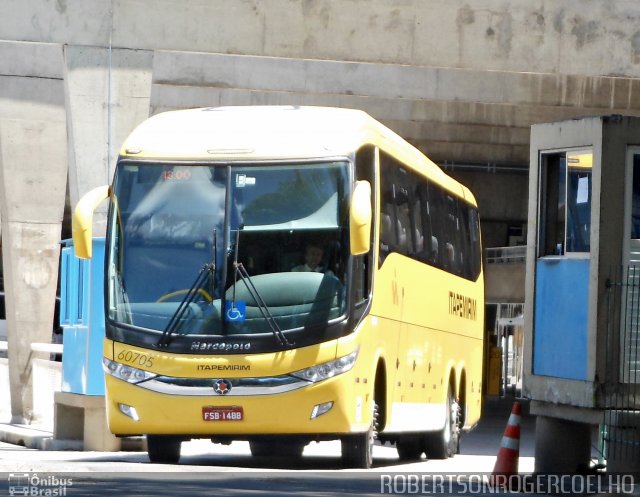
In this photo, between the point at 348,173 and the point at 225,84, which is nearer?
the point at 348,173

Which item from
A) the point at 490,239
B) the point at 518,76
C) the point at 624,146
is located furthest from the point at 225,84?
the point at 490,239

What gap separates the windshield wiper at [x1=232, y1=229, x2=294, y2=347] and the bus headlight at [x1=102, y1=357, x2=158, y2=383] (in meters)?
1.14

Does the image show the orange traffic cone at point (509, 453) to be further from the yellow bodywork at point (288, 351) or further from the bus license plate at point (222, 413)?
the bus license plate at point (222, 413)

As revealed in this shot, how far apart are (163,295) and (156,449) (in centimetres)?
228

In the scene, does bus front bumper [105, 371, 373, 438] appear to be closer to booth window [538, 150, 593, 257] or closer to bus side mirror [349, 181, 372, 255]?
bus side mirror [349, 181, 372, 255]

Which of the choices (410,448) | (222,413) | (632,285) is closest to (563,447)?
(632,285)

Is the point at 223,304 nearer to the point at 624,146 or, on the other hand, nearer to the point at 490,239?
the point at 624,146

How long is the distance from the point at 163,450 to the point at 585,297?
5.31 metres

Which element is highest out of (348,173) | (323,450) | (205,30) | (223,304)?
(205,30)

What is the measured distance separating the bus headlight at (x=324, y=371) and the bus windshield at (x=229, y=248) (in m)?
0.41

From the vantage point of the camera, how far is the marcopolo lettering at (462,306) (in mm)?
23266

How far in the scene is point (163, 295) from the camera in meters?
17.4

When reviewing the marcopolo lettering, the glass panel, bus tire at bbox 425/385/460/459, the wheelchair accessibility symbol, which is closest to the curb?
bus tire at bbox 425/385/460/459

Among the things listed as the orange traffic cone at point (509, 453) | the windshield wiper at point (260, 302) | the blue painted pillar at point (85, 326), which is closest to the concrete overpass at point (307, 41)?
the blue painted pillar at point (85, 326)
